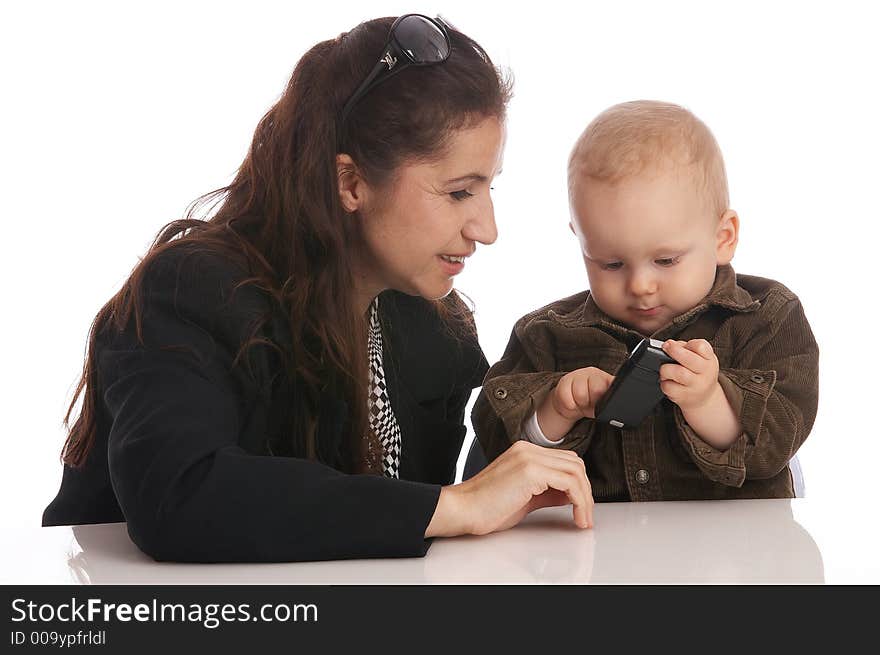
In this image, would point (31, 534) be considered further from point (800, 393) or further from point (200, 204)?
point (800, 393)

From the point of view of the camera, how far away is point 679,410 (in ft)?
4.68

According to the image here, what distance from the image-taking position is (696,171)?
1.46 m

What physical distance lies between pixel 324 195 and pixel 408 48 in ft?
0.76

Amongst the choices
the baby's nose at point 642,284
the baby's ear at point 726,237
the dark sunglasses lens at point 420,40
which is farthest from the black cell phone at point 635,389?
the dark sunglasses lens at point 420,40

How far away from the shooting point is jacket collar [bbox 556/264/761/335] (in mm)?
1484

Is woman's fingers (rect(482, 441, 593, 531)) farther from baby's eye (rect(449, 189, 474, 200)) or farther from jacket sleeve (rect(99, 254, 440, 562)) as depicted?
baby's eye (rect(449, 189, 474, 200))

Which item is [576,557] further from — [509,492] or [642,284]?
[642,284]

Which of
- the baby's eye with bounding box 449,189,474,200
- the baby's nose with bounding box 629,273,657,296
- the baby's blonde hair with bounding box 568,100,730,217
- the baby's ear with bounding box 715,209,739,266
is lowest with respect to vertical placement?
the baby's nose with bounding box 629,273,657,296

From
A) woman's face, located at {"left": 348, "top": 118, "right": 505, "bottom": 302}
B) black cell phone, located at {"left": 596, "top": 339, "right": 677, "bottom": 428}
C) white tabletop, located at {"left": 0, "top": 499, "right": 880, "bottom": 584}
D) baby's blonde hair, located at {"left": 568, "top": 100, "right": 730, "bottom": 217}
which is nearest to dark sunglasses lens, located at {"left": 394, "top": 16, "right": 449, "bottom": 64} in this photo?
woman's face, located at {"left": 348, "top": 118, "right": 505, "bottom": 302}

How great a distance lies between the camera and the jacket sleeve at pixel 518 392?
1498 millimetres

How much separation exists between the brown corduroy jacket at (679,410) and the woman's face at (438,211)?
169 millimetres

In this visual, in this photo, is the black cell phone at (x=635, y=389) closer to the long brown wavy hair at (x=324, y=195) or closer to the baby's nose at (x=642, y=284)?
the baby's nose at (x=642, y=284)

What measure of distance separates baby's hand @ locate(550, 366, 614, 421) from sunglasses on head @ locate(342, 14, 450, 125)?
47cm
